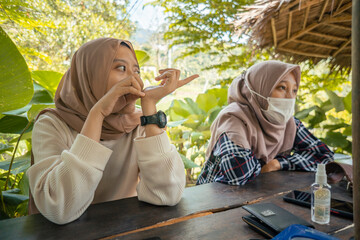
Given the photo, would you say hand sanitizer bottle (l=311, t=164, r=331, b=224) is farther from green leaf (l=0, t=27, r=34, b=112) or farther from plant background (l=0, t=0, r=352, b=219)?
green leaf (l=0, t=27, r=34, b=112)

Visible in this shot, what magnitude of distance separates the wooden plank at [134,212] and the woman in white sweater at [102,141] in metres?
→ 0.04

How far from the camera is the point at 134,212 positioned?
948 mm

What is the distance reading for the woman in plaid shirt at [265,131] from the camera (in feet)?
4.82

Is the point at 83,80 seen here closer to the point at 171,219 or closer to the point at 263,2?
the point at 171,219

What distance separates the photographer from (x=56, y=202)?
33.6 inches

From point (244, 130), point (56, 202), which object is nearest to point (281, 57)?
point (244, 130)

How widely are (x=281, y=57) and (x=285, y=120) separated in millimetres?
2049

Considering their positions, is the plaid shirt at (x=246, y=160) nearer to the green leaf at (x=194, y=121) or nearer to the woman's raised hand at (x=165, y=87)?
the woman's raised hand at (x=165, y=87)

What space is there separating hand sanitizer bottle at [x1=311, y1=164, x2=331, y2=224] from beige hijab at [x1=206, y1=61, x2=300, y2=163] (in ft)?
1.90

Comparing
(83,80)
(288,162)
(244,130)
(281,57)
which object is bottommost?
(288,162)

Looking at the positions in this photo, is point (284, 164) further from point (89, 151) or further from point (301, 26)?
point (301, 26)

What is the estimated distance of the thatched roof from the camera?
2.25 metres

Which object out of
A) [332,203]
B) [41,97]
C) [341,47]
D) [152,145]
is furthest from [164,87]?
[341,47]

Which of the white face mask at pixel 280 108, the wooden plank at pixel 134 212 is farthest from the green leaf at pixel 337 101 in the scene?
the wooden plank at pixel 134 212
